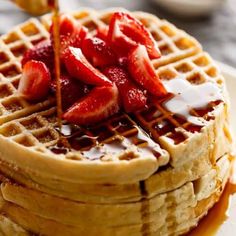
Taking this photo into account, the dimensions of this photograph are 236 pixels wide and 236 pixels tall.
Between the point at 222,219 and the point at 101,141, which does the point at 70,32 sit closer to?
the point at 101,141

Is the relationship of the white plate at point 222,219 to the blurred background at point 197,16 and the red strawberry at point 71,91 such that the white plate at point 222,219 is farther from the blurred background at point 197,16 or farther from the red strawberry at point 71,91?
the blurred background at point 197,16

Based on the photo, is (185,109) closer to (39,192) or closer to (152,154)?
(152,154)

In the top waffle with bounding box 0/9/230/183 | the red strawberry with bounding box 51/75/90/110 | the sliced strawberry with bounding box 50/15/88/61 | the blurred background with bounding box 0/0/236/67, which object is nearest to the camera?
the top waffle with bounding box 0/9/230/183

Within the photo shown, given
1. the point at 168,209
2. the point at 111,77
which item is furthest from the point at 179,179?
the point at 111,77

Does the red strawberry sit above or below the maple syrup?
above

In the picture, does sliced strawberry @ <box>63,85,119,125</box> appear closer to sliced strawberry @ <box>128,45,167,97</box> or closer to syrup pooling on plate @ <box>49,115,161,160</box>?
syrup pooling on plate @ <box>49,115,161,160</box>

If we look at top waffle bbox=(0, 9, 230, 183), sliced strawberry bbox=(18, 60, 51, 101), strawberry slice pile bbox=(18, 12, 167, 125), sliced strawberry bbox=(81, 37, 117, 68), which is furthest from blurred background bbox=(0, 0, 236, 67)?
sliced strawberry bbox=(18, 60, 51, 101)

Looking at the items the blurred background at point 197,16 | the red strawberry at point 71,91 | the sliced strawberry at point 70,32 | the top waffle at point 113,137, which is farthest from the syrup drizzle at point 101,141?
the blurred background at point 197,16
